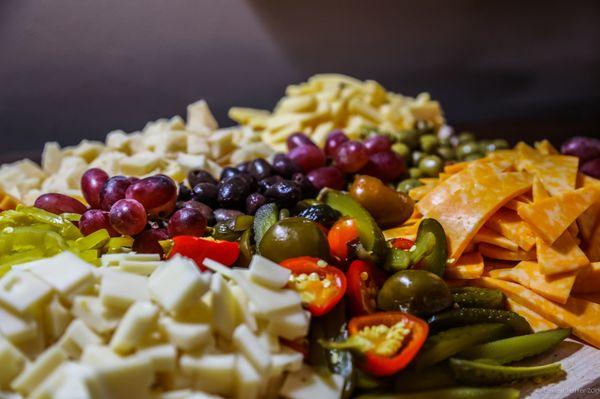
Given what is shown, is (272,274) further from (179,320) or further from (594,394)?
(594,394)

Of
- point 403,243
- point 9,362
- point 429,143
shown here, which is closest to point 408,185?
point 429,143

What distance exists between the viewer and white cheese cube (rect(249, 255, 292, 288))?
1292mm

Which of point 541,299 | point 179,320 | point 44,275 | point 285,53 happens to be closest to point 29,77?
point 285,53

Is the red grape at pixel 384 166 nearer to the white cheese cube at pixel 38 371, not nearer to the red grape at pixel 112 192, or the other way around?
the red grape at pixel 112 192

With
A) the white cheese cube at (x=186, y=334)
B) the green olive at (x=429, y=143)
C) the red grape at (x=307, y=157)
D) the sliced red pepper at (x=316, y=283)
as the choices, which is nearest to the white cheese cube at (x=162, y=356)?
the white cheese cube at (x=186, y=334)

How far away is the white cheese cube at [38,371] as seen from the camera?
3.64 feet

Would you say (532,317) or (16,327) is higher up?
(16,327)

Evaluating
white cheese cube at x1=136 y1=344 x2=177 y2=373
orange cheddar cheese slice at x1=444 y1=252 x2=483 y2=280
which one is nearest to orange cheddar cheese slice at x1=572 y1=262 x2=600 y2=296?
orange cheddar cheese slice at x1=444 y1=252 x2=483 y2=280

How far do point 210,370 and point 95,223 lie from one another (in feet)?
2.59

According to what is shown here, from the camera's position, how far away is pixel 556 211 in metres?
1.75

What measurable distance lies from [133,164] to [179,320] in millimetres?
1327

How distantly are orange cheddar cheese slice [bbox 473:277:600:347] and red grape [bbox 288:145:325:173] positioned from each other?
934 mm

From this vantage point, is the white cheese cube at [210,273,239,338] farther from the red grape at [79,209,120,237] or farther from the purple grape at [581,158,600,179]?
the purple grape at [581,158,600,179]

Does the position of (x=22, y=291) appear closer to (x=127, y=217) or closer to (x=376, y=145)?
(x=127, y=217)
